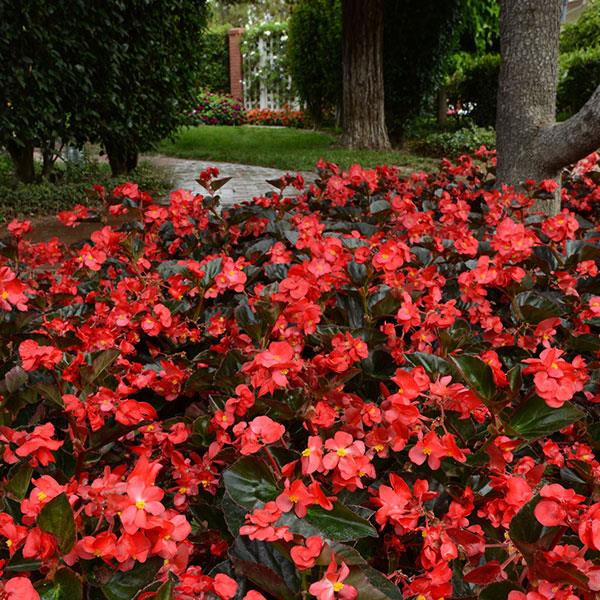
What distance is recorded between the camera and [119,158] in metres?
8.05

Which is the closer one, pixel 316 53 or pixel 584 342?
pixel 584 342

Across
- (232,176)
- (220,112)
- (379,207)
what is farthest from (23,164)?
(220,112)

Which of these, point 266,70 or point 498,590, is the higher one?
point 266,70

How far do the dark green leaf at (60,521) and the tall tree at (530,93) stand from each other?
3.05 m

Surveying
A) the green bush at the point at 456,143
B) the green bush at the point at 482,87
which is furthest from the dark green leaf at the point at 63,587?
the green bush at the point at 482,87

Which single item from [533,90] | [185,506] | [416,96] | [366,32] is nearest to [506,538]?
[185,506]

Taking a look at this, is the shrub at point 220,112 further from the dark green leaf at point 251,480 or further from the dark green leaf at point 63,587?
the dark green leaf at point 63,587

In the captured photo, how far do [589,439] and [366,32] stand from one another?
9887 millimetres

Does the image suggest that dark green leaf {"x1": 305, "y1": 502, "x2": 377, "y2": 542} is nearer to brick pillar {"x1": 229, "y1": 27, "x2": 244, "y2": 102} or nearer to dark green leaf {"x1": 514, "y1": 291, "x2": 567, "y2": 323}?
dark green leaf {"x1": 514, "y1": 291, "x2": 567, "y2": 323}

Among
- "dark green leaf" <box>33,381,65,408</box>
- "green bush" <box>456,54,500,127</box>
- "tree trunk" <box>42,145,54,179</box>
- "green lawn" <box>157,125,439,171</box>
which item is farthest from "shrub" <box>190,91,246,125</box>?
"dark green leaf" <box>33,381,65,408</box>

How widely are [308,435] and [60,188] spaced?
6560mm

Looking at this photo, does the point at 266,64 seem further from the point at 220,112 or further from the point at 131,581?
the point at 131,581

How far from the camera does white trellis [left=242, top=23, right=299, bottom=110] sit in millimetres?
20609

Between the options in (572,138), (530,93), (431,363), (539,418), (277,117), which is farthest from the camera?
(277,117)
